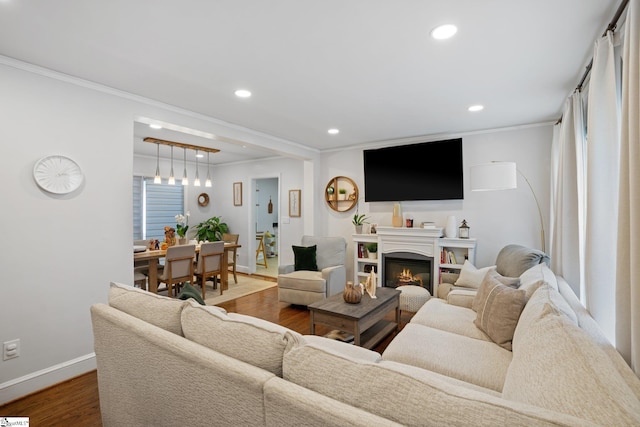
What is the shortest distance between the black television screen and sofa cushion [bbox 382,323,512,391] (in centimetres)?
271

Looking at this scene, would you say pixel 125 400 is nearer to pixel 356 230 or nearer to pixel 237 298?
pixel 237 298

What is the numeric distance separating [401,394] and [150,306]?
1.39 metres

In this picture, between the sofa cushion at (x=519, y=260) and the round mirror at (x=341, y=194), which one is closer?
the sofa cushion at (x=519, y=260)

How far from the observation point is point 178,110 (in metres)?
3.34

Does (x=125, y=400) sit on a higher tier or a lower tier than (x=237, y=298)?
higher

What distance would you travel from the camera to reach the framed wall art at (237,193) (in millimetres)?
6969

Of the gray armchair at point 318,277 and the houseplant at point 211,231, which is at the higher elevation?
the houseplant at point 211,231

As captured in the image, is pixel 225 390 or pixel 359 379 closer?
pixel 359 379

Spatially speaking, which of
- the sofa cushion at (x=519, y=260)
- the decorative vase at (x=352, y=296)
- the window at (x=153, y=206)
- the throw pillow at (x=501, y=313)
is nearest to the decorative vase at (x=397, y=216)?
the sofa cushion at (x=519, y=260)

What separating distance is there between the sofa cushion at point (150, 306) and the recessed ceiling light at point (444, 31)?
2.16 meters

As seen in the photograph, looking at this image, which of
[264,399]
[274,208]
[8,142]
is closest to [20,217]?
[8,142]

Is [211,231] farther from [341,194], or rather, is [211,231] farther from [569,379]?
[569,379]

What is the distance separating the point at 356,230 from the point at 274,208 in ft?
15.4

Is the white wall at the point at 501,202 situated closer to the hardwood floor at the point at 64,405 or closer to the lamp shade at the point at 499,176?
the lamp shade at the point at 499,176
